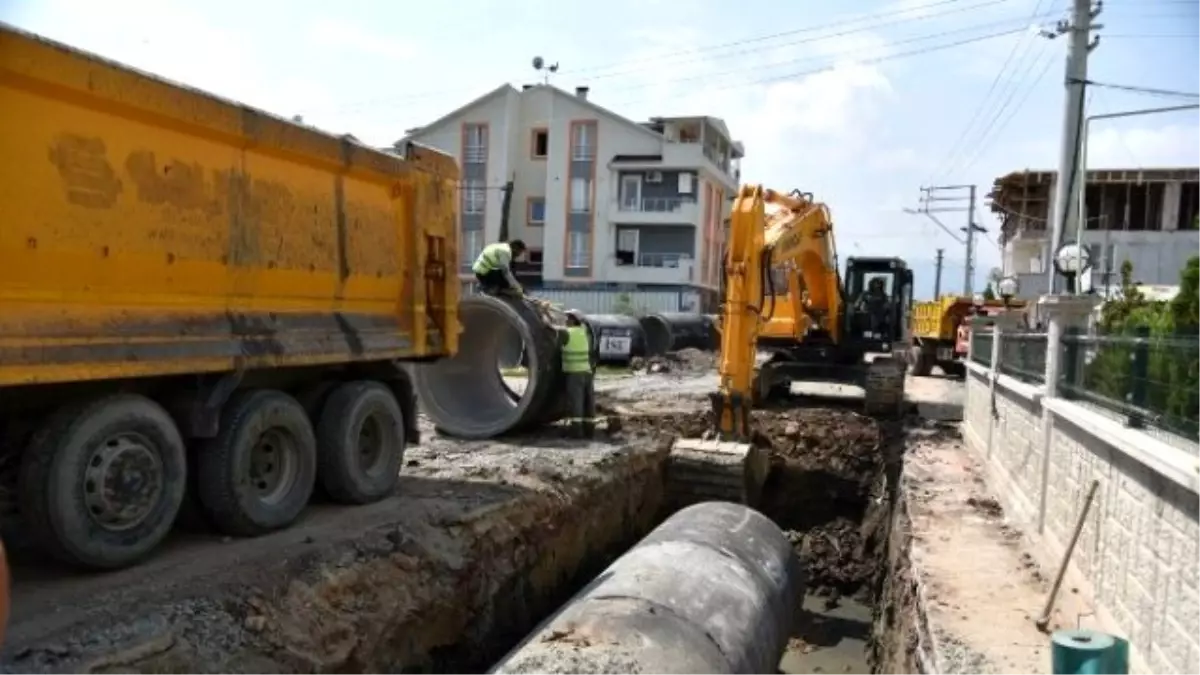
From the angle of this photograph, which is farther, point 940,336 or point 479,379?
point 940,336

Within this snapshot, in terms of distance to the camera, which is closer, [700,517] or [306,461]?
[306,461]

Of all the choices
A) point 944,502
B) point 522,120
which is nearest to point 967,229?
point 522,120

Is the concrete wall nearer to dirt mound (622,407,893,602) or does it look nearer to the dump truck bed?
dirt mound (622,407,893,602)

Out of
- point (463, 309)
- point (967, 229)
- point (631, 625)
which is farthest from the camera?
point (967, 229)

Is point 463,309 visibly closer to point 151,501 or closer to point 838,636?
point 838,636

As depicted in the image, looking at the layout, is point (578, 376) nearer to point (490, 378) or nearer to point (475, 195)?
point (490, 378)

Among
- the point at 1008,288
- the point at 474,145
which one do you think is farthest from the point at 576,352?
the point at 474,145

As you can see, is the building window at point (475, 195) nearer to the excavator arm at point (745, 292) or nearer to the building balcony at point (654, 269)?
the building balcony at point (654, 269)

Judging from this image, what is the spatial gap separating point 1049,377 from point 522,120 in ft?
146

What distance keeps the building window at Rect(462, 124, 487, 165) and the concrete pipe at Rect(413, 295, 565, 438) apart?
3885 cm

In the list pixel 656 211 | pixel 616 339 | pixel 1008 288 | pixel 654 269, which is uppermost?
pixel 656 211

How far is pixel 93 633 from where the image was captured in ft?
13.8

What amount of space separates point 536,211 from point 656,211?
22.2 ft

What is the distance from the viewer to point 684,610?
5367mm
